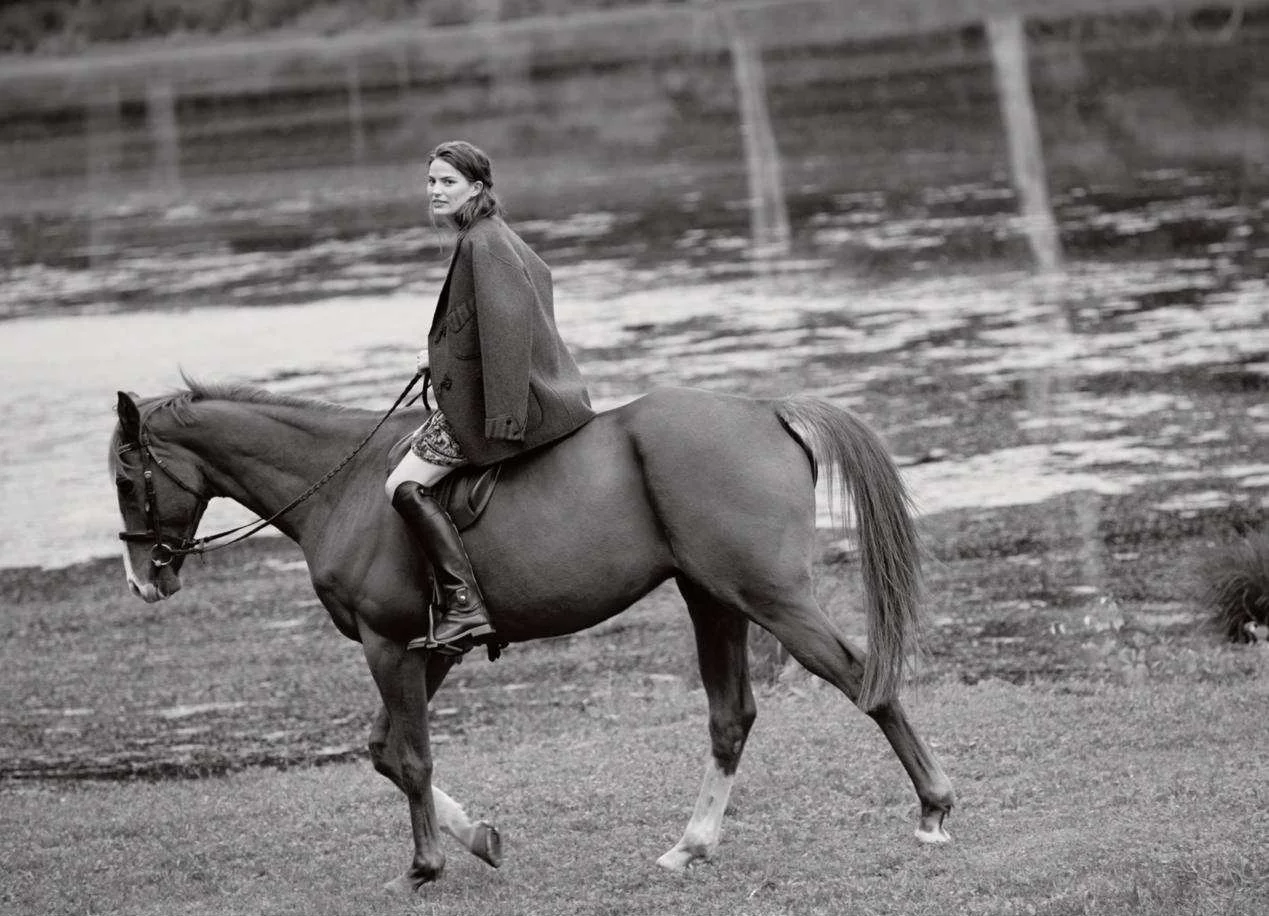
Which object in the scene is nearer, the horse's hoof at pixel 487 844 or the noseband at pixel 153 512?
the horse's hoof at pixel 487 844

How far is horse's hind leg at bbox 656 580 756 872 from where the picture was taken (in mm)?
7227

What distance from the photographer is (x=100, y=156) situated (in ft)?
156

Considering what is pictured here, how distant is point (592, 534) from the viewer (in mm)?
6977

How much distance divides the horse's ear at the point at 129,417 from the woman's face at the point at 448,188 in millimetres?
1423

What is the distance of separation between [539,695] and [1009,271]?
13.1m

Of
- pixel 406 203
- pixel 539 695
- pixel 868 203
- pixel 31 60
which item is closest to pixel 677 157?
pixel 406 203

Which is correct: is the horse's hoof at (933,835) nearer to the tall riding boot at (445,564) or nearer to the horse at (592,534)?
the horse at (592,534)

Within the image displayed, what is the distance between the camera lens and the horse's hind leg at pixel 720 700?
23.7 ft

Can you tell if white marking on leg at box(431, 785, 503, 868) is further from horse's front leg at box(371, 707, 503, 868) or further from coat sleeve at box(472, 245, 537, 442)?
coat sleeve at box(472, 245, 537, 442)

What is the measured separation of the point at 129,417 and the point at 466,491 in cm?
139

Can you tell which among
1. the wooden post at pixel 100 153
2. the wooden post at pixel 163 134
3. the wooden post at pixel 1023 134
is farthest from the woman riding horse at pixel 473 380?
the wooden post at pixel 163 134

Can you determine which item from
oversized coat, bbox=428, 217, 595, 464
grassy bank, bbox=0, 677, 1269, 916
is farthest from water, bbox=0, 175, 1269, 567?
oversized coat, bbox=428, 217, 595, 464

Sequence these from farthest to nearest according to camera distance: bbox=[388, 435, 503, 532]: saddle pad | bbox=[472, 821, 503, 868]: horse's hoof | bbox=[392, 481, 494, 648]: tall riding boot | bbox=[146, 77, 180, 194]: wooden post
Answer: bbox=[146, 77, 180, 194]: wooden post
bbox=[472, 821, 503, 868]: horse's hoof
bbox=[388, 435, 503, 532]: saddle pad
bbox=[392, 481, 494, 648]: tall riding boot

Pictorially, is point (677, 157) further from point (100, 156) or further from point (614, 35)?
point (614, 35)
